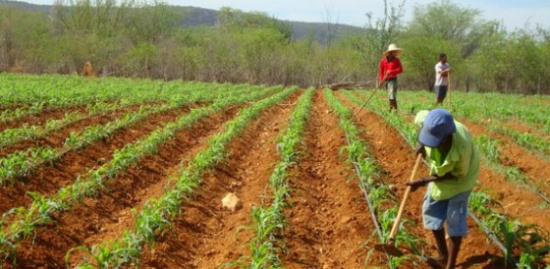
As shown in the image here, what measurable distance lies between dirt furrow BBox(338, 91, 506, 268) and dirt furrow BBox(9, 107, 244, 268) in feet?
10.7

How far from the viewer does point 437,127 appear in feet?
13.7

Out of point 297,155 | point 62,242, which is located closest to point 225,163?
point 297,155

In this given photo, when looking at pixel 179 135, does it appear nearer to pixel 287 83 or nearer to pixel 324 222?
pixel 324 222

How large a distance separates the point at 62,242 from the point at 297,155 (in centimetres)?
435

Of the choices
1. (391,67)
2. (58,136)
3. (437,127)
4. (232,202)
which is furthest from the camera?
(391,67)

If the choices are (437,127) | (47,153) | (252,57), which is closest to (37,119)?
(47,153)

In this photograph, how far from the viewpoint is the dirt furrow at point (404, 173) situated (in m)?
4.90

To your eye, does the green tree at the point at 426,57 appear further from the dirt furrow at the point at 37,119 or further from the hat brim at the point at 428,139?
the hat brim at the point at 428,139

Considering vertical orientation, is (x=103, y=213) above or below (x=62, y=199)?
below

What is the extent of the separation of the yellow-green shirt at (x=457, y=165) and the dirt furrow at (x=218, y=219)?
1920 mm

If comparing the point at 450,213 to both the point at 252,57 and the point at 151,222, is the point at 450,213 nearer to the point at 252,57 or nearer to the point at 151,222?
the point at 151,222

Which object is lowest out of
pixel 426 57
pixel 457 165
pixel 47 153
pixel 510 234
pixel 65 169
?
pixel 65 169

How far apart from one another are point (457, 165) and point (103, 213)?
3972mm

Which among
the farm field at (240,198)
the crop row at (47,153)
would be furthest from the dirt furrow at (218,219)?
the crop row at (47,153)
